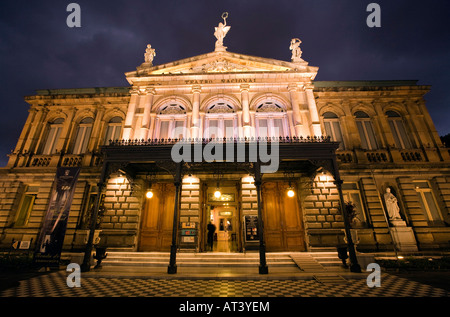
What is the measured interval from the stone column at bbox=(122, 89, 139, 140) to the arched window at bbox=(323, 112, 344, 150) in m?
13.8

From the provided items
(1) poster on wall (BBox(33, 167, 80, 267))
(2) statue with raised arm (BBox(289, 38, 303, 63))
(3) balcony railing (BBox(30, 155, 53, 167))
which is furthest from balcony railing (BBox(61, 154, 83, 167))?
(2) statue with raised arm (BBox(289, 38, 303, 63))

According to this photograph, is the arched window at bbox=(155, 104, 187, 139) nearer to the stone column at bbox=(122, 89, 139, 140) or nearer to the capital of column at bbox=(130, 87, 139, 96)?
the stone column at bbox=(122, 89, 139, 140)

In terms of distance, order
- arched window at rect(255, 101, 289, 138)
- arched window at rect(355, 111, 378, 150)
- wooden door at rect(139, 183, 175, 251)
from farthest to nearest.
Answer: arched window at rect(355, 111, 378, 150), arched window at rect(255, 101, 289, 138), wooden door at rect(139, 183, 175, 251)

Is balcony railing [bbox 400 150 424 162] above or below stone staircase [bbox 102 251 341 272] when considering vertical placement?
above

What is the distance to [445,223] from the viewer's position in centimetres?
1231

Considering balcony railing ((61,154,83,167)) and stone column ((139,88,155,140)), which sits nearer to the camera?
stone column ((139,88,155,140))

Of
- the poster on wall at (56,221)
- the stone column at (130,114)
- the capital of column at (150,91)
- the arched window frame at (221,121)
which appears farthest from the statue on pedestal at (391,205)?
the poster on wall at (56,221)

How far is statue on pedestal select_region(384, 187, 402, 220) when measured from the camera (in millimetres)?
11812

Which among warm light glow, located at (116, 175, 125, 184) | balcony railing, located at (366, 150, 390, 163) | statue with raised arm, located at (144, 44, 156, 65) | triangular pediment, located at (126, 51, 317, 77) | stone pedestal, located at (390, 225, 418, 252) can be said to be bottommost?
stone pedestal, located at (390, 225, 418, 252)

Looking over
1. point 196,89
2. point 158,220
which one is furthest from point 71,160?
point 196,89

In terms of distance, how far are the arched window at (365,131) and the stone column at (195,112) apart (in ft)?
38.6

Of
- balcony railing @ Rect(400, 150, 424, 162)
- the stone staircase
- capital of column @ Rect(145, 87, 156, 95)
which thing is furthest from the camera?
capital of column @ Rect(145, 87, 156, 95)
